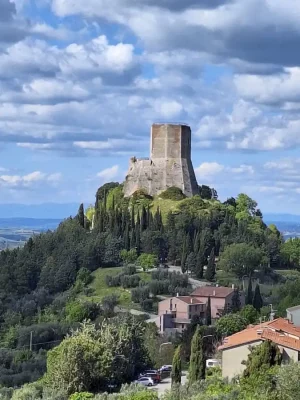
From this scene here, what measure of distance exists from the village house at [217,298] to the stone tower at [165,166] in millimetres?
24287

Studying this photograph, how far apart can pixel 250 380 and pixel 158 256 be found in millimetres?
42181

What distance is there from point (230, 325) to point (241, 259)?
59.8 ft

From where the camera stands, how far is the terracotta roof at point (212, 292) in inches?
2158

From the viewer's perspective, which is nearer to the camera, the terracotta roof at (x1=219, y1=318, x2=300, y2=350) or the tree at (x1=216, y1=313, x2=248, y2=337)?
the terracotta roof at (x1=219, y1=318, x2=300, y2=350)

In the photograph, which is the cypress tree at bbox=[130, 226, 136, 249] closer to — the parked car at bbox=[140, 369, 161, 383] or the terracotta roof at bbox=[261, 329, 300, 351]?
the parked car at bbox=[140, 369, 161, 383]

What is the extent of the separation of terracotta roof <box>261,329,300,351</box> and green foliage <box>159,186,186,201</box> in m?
46.3

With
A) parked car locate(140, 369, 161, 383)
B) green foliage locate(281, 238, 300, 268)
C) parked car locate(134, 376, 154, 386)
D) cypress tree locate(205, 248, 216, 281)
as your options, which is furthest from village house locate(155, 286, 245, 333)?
green foliage locate(281, 238, 300, 268)

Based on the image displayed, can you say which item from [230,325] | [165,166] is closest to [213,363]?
[230,325]

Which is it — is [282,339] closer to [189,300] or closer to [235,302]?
[189,300]

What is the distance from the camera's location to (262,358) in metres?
27.6

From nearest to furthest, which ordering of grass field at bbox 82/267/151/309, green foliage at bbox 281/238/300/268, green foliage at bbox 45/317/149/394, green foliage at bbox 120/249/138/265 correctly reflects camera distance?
green foliage at bbox 45/317/149/394 < grass field at bbox 82/267/151/309 < green foliage at bbox 120/249/138/265 < green foliage at bbox 281/238/300/268

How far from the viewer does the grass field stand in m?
58.5

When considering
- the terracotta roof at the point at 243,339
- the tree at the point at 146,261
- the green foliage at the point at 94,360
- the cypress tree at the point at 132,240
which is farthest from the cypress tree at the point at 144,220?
the terracotta roof at the point at 243,339

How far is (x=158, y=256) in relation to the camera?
222ft
